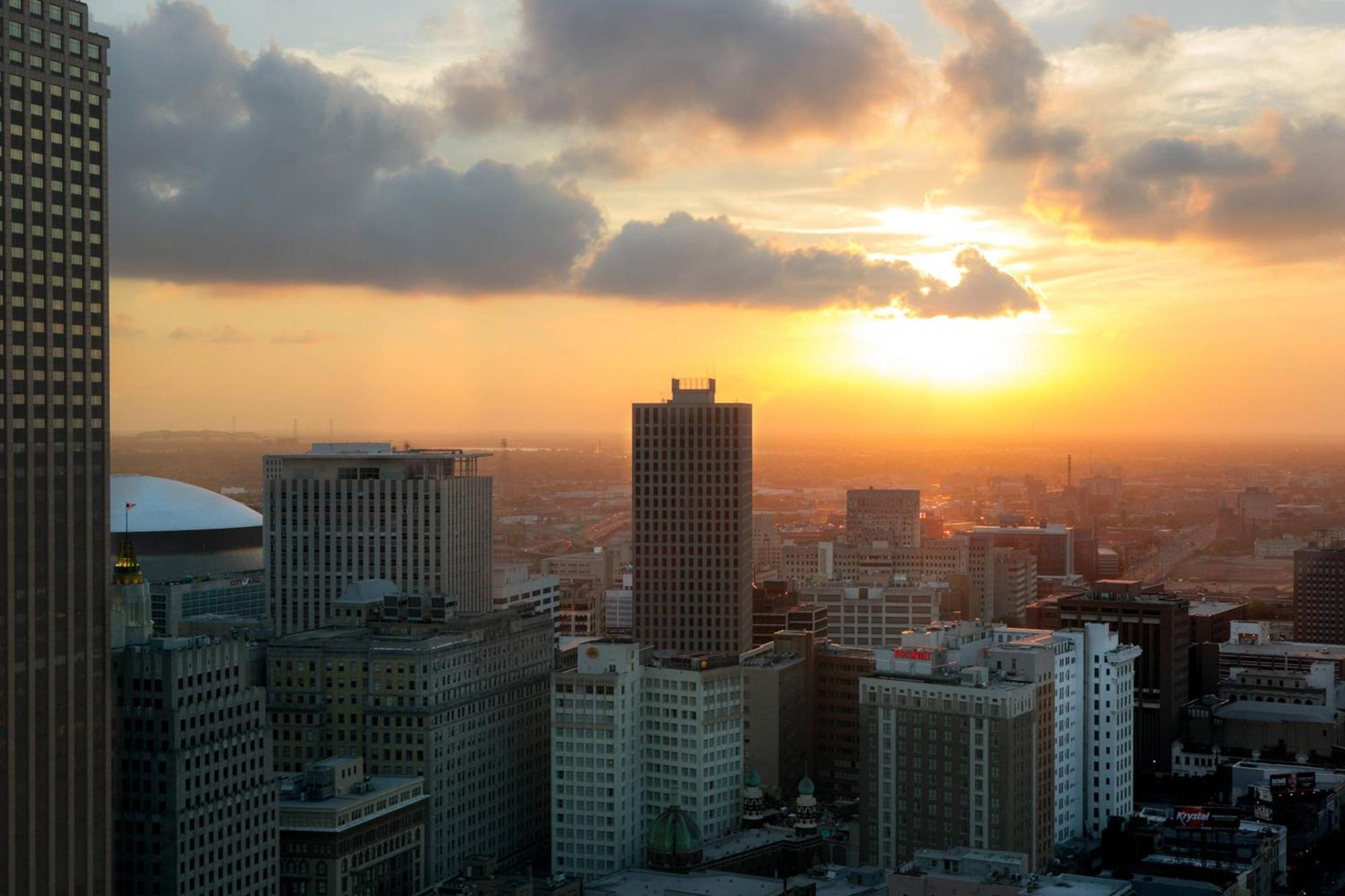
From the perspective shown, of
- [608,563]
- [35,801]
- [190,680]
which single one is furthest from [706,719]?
[608,563]

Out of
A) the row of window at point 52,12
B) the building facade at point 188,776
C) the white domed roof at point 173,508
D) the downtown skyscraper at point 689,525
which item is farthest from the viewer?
the white domed roof at point 173,508

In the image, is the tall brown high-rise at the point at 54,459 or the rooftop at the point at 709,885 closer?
the tall brown high-rise at the point at 54,459

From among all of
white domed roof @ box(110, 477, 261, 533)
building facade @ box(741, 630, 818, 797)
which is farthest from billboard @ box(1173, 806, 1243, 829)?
white domed roof @ box(110, 477, 261, 533)

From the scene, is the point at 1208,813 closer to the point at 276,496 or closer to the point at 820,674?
the point at 820,674

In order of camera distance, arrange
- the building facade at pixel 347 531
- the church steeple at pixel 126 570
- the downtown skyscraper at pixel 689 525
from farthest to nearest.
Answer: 1. the downtown skyscraper at pixel 689 525
2. the building facade at pixel 347 531
3. the church steeple at pixel 126 570

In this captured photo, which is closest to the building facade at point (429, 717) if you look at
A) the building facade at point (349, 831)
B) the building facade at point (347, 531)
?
the building facade at point (349, 831)

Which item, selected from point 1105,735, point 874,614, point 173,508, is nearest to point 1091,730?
point 1105,735

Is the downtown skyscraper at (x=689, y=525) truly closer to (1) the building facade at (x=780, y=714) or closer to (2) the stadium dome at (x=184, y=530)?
(1) the building facade at (x=780, y=714)

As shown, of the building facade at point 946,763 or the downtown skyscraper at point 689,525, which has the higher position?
the downtown skyscraper at point 689,525
